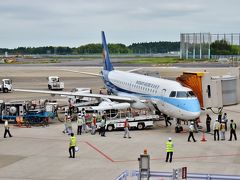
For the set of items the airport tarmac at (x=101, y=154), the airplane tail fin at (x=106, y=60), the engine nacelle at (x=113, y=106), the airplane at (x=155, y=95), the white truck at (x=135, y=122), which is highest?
the airplane tail fin at (x=106, y=60)

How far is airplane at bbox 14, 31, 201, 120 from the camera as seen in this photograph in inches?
1341

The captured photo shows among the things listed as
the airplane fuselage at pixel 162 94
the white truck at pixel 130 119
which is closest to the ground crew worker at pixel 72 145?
the white truck at pixel 130 119

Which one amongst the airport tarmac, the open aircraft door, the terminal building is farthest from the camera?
the terminal building

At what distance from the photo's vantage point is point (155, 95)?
37625 millimetres

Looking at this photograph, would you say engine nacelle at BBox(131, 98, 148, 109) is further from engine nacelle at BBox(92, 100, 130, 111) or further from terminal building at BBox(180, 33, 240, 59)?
terminal building at BBox(180, 33, 240, 59)

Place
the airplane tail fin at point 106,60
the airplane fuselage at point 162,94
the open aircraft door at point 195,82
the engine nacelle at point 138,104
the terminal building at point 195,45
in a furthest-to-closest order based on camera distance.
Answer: the terminal building at point 195,45 < the airplane tail fin at point 106,60 < the engine nacelle at point 138,104 < the open aircraft door at point 195,82 < the airplane fuselage at point 162,94

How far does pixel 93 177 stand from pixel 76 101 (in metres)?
27.0

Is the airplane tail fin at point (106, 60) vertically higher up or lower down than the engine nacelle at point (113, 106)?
higher up

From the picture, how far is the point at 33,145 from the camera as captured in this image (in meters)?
30.8

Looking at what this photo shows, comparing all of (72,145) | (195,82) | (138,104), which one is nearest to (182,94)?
(195,82)

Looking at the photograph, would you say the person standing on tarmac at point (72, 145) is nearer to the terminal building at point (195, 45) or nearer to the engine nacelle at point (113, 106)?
the engine nacelle at point (113, 106)

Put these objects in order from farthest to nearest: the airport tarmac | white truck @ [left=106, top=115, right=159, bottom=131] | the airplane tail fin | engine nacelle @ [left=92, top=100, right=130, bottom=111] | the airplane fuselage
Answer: the airplane tail fin
engine nacelle @ [left=92, top=100, right=130, bottom=111]
white truck @ [left=106, top=115, right=159, bottom=131]
the airplane fuselage
the airport tarmac

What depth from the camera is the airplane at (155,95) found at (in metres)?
34.1

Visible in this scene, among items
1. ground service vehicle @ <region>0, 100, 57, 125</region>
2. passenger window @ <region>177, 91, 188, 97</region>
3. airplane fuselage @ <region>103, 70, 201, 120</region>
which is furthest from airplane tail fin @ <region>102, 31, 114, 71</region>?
passenger window @ <region>177, 91, 188, 97</region>
